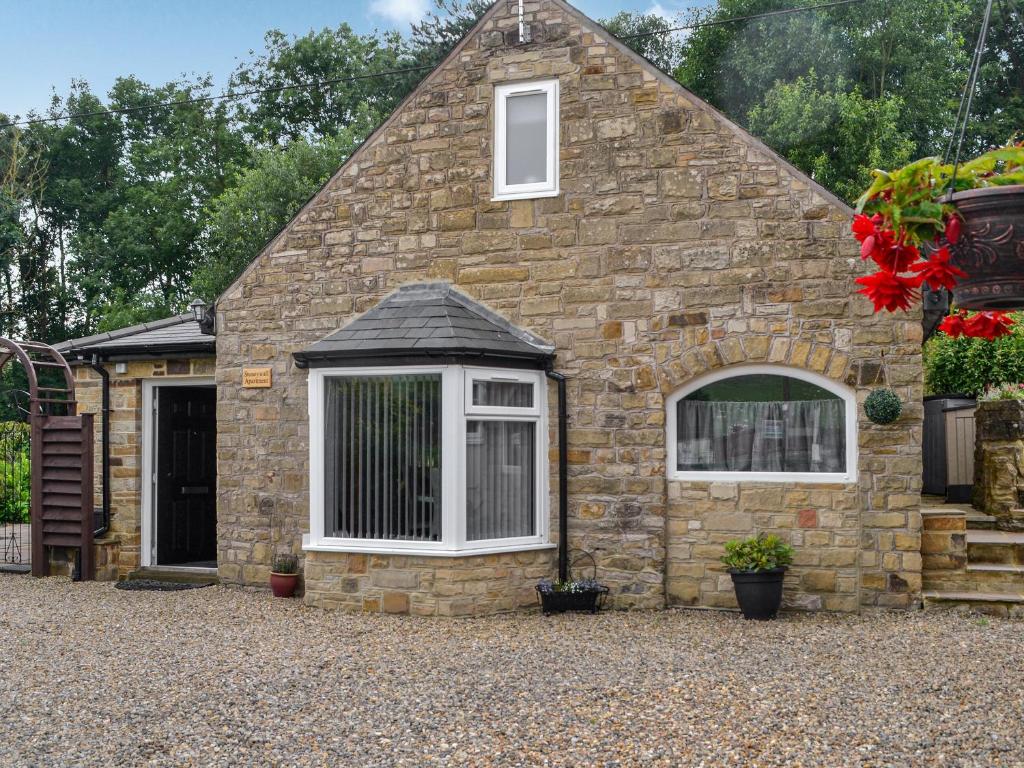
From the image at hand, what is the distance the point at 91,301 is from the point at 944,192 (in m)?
27.8

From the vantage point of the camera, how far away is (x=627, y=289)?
968 cm

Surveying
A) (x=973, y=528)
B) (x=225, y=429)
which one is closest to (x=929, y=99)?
(x=973, y=528)

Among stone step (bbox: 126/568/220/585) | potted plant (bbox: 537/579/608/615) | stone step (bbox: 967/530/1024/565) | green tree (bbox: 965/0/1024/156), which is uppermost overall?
green tree (bbox: 965/0/1024/156)

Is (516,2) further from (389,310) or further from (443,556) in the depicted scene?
(443,556)

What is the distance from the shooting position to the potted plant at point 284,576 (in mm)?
10430

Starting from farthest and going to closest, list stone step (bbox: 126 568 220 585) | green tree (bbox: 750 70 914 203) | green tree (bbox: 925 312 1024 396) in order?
green tree (bbox: 750 70 914 203) < green tree (bbox: 925 312 1024 396) < stone step (bbox: 126 568 220 585)

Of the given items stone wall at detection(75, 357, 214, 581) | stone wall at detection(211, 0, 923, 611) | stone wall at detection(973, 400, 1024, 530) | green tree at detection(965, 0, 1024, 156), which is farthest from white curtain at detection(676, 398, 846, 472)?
green tree at detection(965, 0, 1024, 156)

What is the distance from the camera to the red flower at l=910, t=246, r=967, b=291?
281 centimetres

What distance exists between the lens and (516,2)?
32.9 feet

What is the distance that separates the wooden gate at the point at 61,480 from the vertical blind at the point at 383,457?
3512mm

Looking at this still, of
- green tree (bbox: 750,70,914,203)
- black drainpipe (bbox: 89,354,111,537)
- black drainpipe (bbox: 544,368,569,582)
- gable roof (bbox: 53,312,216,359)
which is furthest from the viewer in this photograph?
green tree (bbox: 750,70,914,203)

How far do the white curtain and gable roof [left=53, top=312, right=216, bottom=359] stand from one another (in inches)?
208

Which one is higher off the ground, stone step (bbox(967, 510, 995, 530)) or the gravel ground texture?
stone step (bbox(967, 510, 995, 530))

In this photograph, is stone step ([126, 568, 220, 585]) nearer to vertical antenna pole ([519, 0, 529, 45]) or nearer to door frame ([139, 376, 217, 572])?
door frame ([139, 376, 217, 572])
